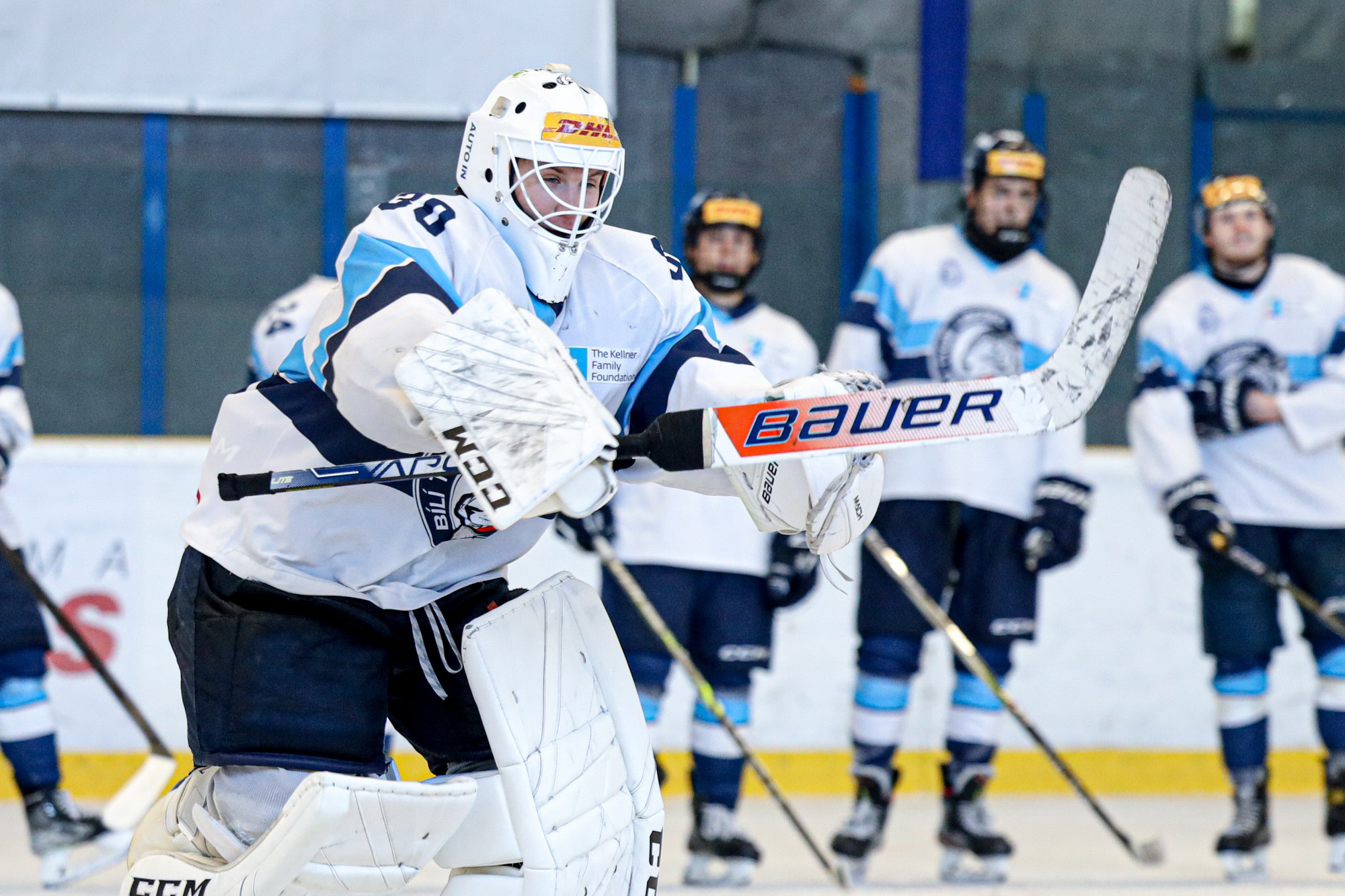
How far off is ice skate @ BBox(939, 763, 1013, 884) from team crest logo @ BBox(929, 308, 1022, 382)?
0.78m

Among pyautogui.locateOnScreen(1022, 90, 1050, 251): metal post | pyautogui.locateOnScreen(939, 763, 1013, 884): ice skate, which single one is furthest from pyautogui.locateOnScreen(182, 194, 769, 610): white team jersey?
pyautogui.locateOnScreen(1022, 90, 1050, 251): metal post

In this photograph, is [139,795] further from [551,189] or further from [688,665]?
[551,189]

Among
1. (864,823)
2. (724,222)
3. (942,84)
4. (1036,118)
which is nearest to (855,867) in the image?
(864,823)

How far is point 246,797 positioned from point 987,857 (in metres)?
2.02

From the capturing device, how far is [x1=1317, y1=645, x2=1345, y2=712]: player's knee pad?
145 inches

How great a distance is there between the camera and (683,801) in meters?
4.52

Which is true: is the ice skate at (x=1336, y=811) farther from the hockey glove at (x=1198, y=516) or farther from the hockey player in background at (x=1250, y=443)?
the hockey glove at (x=1198, y=516)

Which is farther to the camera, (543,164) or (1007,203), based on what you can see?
(1007,203)

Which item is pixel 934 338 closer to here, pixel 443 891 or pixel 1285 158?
pixel 443 891

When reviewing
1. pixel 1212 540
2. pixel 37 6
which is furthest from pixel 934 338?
pixel 37 6

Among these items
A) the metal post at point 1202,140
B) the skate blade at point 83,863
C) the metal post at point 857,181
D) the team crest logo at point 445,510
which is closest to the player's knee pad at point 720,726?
the skate blade at point 83,863

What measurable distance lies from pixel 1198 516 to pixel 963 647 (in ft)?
1.78

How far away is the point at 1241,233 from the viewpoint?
3836mm

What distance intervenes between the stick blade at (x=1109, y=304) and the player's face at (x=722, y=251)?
206 centimetres
